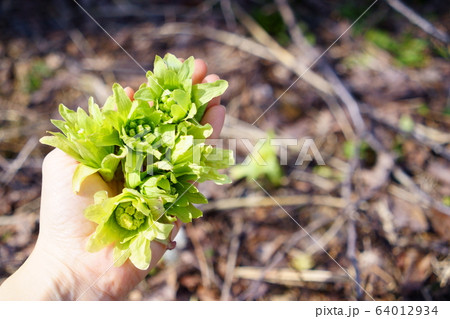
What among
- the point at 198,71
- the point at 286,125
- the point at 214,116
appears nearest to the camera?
the point at 214,116

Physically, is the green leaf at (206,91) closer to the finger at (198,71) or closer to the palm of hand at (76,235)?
the palm of hand at (76,235)

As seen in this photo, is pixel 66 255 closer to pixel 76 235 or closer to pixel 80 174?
pixel 76 235

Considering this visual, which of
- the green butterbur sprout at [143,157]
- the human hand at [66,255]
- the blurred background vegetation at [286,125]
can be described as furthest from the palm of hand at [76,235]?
the blurred background vegetation at [286,125]

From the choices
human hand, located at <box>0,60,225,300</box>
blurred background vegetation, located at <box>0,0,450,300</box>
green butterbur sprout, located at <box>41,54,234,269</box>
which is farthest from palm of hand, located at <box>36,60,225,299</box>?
blurred background vegetation, located at <box>0,0,450,300</box>

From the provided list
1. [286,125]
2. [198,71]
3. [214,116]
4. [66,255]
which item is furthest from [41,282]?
[286,125]

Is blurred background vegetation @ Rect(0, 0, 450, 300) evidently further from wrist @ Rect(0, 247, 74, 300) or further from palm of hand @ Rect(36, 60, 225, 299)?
wrist @ Rect(0, 247, 74, 300)
